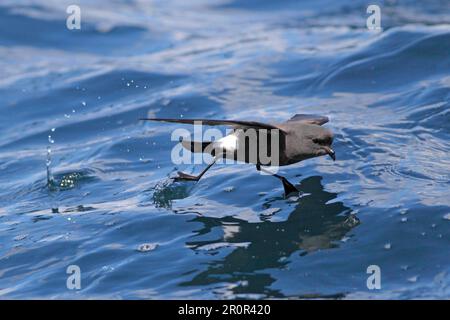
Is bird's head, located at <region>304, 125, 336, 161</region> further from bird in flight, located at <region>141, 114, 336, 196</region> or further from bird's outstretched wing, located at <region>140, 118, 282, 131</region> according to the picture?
bird's outstretched wing, located at <region>140, 118, 282, 131</region>

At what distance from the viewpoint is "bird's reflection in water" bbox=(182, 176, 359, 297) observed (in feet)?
21.0

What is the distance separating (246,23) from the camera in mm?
16406

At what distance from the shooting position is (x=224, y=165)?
29.1ft

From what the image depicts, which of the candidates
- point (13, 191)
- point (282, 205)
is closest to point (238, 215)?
point (282, 205)

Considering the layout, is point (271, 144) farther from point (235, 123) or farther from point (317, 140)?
point (235, 123)

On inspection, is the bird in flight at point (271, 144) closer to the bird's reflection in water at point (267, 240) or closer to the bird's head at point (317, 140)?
the bird's head at point (317, 140)

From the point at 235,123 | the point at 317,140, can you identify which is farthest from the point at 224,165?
the point at 235,123

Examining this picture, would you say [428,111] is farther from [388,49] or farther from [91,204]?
[91,204]

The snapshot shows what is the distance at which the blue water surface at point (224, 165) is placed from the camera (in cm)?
658

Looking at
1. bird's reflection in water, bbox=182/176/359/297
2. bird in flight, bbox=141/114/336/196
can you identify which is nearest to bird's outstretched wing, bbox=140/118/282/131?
bird in flight, bbox=141/114/336/196

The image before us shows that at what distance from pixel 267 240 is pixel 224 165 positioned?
80.3 inches

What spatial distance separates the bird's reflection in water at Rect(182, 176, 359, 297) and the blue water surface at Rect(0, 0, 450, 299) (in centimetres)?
2

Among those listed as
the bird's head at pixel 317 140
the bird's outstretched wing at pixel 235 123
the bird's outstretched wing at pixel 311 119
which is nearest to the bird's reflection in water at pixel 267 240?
the bird's head at pixel 317 140

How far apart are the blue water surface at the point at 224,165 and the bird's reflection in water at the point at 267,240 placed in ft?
0.06
